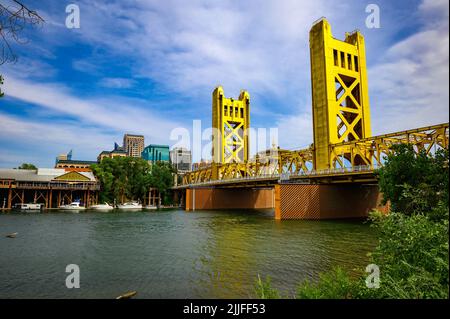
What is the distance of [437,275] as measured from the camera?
6.20 metres

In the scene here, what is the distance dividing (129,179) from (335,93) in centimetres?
5966

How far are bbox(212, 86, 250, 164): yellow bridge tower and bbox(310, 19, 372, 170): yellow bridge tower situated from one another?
36885mm

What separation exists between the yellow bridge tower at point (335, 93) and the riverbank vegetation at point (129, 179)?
170ft

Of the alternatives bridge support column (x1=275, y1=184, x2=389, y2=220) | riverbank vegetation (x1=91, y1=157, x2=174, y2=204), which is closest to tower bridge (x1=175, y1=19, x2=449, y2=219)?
bridge support column (x1=275, y1=184, x2=389, y2=220)

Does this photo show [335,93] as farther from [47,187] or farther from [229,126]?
[47,187]

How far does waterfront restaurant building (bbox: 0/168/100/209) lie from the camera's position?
208 ft

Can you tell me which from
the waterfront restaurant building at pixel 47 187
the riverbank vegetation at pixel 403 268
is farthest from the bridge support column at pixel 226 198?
the riverbank vegetation at pixel 403 268

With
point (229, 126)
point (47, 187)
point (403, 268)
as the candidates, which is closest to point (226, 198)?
point (229, 126)

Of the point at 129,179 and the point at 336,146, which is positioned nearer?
the point at 336,146

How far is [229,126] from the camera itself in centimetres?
8219

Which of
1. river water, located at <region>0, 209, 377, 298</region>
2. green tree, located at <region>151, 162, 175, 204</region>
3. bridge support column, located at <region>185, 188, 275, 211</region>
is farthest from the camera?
green tree, located at <region>151, 162, 175, 204</region>

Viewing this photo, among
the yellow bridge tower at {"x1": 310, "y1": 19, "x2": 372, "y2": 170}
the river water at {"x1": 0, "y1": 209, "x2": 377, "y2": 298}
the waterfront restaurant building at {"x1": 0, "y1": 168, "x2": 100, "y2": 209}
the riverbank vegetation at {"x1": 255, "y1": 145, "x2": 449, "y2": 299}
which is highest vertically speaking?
the yellow bridge tower at {"x1": 310, "y1": 19, "x2": 372, "y2": 170}

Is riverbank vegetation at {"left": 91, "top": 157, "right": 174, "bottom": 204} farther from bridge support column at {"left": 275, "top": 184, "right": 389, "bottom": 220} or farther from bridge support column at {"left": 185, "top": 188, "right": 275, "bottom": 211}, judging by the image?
bridge support column at {"left": 275, "top": 184, "right": 389, "bottom": 220}

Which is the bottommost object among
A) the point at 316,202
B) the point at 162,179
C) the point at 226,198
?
the point at 316,202
